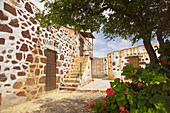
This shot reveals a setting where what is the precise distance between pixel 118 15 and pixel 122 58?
258 inches

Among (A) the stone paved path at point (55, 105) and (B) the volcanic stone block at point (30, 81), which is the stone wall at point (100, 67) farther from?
(B) the volcanic stone block at point (30, 81)

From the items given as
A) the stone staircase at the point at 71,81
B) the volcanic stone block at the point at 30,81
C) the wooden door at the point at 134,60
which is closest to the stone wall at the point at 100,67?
the wooden door at the point at 134,60

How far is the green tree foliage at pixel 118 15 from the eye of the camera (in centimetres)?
252

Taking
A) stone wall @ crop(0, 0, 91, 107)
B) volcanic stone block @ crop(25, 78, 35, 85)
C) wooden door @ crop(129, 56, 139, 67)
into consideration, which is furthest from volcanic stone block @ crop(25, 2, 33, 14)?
wooden door @ crop(129, 56, 139, 67)

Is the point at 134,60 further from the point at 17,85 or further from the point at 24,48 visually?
the point at 17,85

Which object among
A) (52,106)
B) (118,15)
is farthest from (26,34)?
(118,15)

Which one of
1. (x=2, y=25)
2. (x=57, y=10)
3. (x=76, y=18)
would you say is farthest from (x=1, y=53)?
(x=76, y=18)

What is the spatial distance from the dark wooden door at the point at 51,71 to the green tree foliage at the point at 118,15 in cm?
230

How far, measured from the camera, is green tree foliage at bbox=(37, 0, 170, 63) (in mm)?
2523

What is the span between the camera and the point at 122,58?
8.99 m

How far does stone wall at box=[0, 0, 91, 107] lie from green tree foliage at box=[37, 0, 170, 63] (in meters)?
1.09

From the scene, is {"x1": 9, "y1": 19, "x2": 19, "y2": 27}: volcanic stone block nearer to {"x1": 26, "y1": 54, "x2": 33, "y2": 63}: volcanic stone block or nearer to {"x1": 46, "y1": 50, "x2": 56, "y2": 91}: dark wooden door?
{"x1": 26, "y1": 54, "x2": 33, "y2": 63}: volcanic stone block

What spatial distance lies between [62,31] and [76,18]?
11.7 ft

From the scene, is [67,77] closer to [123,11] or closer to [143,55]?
[123,11]
